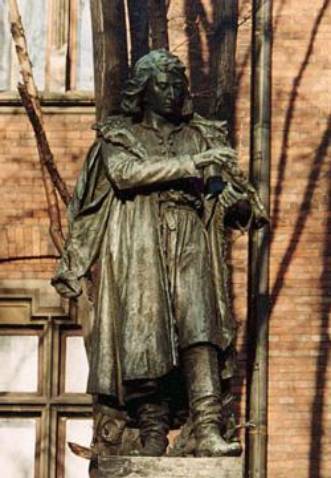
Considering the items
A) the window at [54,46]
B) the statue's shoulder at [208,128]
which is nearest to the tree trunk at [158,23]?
the window at [54,46]

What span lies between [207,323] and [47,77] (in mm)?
6637

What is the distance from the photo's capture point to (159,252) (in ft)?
26.3

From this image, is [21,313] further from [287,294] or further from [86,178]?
[86,178]

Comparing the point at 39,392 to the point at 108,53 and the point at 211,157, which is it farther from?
the point at 211,157

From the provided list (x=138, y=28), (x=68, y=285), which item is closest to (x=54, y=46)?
(x=138, y=28)

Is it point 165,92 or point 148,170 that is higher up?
point 165,92

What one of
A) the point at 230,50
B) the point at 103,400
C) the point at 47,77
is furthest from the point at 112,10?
the point at 103,400

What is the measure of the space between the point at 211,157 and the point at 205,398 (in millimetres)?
1097

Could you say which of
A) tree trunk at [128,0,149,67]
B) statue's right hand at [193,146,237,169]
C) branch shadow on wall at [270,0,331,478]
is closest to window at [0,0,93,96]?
tree trunk at [128,0,149,67]

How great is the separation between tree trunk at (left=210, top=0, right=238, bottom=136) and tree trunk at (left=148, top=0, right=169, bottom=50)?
411 millimetres

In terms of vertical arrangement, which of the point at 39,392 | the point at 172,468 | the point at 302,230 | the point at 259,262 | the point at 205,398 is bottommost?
the point at 172,468

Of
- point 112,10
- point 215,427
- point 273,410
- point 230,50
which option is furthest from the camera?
point 273,410

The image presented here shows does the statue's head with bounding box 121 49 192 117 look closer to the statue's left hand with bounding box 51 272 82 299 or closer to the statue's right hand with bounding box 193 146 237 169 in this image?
the statue's right hand with bounding box 193 146 237 169

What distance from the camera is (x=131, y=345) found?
7.83m
